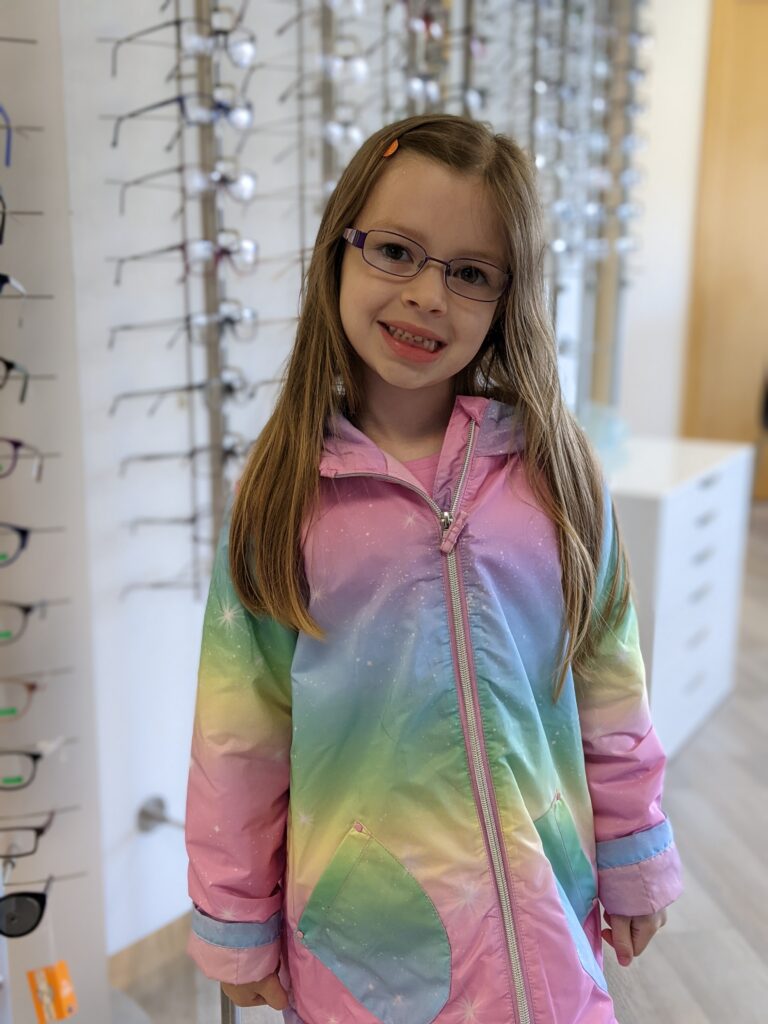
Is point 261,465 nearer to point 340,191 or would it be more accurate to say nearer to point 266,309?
point 340,191

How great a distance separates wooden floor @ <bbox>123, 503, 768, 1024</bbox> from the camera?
1.07m

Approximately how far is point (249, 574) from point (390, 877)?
9.9 inches

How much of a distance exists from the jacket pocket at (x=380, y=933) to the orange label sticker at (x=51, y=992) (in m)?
0.66

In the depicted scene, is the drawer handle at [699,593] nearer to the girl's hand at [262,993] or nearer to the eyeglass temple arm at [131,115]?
the eyeglass temple arm at [131,115]

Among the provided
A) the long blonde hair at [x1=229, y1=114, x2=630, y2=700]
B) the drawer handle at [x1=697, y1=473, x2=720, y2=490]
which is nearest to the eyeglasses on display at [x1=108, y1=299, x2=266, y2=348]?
the long blonde hair at [x1=229, y1=114, x2=630, y2=700]

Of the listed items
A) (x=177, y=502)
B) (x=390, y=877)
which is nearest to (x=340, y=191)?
(x=390, y=877)

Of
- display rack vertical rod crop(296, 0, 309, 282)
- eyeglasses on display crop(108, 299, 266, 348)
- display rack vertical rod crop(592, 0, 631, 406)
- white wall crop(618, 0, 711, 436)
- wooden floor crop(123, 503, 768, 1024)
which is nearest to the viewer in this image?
wooden floor crop(123, 503, 768, 1024)

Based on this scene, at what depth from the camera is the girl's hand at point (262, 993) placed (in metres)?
0.82

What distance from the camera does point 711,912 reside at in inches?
66.6

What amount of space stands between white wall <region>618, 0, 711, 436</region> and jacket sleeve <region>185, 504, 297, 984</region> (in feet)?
11.1

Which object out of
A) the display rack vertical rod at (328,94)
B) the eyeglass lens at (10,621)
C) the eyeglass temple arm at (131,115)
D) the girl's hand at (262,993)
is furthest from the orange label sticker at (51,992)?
the display rack vertical rod at (328,94)

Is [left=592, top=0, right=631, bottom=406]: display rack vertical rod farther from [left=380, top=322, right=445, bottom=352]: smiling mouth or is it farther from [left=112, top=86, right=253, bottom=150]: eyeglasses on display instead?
[left=380, top=322, right=445, bottom=352]: smiling mouth

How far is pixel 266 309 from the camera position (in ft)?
5.67

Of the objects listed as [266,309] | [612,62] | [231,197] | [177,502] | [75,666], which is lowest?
[75,666]
